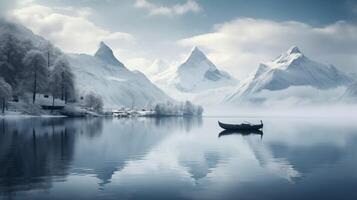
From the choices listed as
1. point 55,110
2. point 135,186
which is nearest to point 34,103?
point 55,110

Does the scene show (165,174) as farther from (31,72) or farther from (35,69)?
(31,72)

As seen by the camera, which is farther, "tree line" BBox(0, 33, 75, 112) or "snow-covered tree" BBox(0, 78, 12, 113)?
"tree line" BBox(0, 33, 75, 112)

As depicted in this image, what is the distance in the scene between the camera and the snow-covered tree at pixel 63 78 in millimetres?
186500

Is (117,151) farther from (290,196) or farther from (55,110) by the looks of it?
(55,110)

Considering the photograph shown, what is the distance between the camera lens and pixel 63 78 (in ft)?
626

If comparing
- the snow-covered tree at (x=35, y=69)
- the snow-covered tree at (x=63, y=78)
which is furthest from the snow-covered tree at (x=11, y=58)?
the snow-covered tree at (x=63, y=78)

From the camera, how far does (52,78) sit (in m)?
186

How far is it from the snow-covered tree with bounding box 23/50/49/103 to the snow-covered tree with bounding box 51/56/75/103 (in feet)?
21.5

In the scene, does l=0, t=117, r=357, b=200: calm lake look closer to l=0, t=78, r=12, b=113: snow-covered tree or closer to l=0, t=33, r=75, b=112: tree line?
l=0, t=78, r=12, b=113: snow-covered tree

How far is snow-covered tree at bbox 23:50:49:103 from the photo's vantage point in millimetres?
177500

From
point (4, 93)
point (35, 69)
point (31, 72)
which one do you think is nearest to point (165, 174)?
point (4, 93)

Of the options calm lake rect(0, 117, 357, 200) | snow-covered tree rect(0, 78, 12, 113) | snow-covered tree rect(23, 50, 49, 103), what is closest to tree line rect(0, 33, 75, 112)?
snow-covered tree rect(23, 50, 49, 103)

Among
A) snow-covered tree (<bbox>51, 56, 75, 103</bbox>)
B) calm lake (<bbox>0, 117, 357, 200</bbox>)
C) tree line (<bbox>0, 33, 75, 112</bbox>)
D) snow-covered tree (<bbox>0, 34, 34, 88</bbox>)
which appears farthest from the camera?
snow-covered tree (<bbox>51, 56, 75, 103</bbox>)

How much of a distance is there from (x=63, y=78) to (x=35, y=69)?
51.0 feet
